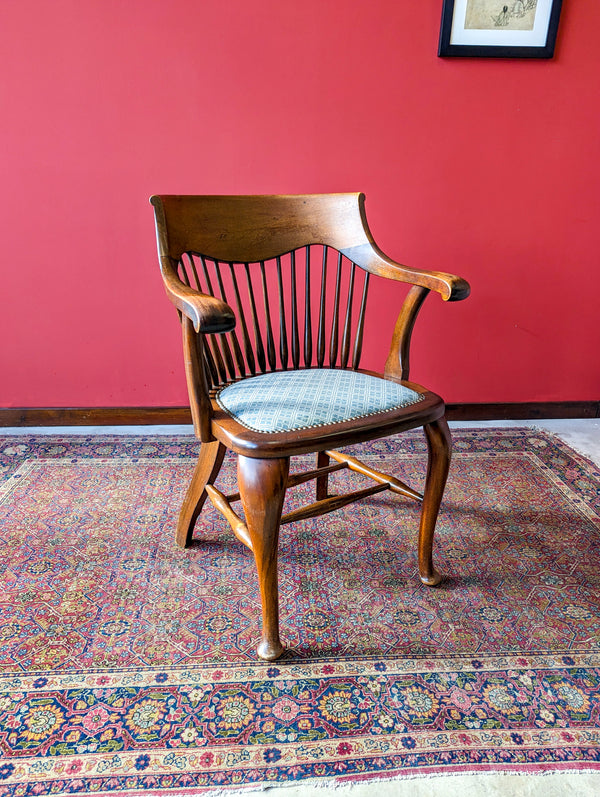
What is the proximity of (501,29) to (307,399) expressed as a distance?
1813 mm

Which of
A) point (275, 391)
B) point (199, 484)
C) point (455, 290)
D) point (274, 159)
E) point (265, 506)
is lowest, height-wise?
point (199, 484)

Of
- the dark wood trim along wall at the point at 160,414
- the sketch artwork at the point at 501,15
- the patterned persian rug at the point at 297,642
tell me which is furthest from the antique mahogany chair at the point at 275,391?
the sketch artwork at the point at 501,15

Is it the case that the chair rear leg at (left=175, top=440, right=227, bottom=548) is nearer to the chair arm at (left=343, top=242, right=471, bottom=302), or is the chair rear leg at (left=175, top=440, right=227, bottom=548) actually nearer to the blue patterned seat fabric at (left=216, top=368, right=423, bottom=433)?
the blue patterned seat fabric at (left=216, top=368, right=423, bottom=433)

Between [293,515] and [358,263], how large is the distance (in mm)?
731

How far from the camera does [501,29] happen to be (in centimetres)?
204

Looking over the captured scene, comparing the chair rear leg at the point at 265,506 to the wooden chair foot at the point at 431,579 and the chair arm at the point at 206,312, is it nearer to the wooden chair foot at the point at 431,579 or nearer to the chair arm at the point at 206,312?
the chair arm at the point at 206,312

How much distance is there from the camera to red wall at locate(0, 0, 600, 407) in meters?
1.99

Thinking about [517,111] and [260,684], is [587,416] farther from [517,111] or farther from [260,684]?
[260,684]

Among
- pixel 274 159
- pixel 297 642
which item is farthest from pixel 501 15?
pixel 297 642

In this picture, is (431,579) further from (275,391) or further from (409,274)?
(409,274)

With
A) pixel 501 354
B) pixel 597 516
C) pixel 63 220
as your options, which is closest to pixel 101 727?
pixel 597 516

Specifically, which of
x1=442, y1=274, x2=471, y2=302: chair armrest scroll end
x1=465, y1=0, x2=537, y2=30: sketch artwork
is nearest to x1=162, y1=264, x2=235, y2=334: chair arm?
x1=442, y1=274, x2=471, y2=302: chair armrest scroll end

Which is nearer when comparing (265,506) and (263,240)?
(265,506)

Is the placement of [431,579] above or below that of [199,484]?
below
